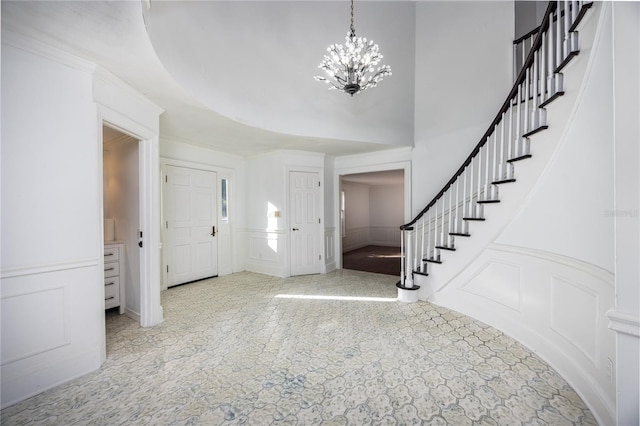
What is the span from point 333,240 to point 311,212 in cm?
95

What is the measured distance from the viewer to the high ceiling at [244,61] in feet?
6.21

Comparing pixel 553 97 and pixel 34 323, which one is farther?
pixel 553 97

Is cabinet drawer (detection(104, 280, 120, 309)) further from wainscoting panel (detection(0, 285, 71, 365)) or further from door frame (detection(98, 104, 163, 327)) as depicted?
wainscoting panel (detection(0, 285, 71, 365))

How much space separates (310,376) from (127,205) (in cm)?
298

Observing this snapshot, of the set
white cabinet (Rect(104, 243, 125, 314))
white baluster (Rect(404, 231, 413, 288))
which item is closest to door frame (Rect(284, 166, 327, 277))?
white baluster (Rect(404, 231, 413, 288))

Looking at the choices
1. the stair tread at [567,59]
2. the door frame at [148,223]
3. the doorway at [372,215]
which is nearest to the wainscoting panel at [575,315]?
the stair tread at [567,59]

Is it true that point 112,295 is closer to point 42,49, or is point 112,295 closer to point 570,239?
point 42,49

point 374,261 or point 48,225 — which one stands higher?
point 48,225

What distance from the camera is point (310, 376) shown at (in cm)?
224

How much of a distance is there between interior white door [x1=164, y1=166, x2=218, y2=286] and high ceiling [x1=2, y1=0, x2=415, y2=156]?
2.40 feet

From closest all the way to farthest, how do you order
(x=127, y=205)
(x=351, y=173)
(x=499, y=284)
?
(x=499, y=284)
(x=127, y=205)
(x=351, y=173)

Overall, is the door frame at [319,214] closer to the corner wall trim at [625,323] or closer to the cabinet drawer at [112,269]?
the cabinet drawer at [112,269]

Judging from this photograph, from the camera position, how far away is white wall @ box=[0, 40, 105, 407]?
1920mm

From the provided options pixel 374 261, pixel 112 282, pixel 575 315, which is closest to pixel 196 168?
pixel 112 282
